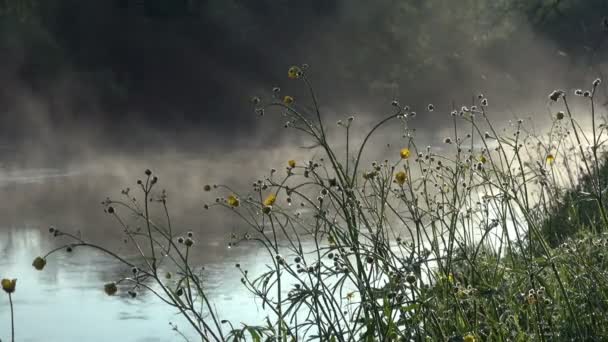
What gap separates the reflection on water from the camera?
3.90m

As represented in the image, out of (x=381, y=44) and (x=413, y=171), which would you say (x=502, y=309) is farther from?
(x=381, y=44)

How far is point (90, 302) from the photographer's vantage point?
172 inches

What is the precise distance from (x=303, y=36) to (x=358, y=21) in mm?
1115

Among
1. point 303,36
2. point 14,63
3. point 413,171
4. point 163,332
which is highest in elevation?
point 303,36

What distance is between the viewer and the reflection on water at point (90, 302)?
12.8 feet

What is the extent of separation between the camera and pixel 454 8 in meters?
16.6

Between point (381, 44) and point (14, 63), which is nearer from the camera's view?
point (14, 63)

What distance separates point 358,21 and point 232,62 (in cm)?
251

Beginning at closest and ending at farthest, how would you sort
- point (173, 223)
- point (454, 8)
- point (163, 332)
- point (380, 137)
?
point (163, 332) → point (173, 223) → point (380, 137) → point (454, 8)

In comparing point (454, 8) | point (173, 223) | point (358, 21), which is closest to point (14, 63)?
point (358, 21)

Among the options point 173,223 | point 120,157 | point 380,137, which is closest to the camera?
point 173,223

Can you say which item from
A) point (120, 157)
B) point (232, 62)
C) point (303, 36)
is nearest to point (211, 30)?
point (232, 62)

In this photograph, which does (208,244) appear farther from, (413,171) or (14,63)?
(14,63)

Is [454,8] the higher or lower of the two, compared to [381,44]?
higher
